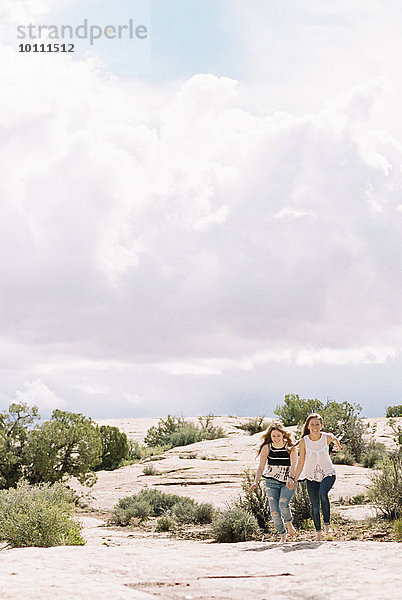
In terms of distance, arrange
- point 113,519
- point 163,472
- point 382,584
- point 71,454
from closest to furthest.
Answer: point 382,584 < point 113,519 < point 71,454 < point 163,472

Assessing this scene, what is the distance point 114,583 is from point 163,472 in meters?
16.9

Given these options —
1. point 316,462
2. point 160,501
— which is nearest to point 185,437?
point 160,501

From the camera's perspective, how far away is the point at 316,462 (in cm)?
1001

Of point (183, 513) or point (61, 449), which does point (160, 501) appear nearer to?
point (183, 513)

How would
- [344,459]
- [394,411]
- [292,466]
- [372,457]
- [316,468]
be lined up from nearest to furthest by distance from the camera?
[316,468] → [292,466] → [372,457] → [344,459] → [394,411]

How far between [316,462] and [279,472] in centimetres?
61

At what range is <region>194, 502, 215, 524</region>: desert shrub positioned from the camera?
48.3 feet

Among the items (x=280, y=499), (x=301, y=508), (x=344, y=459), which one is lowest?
(x=301, y=508)

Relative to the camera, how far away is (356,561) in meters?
6.73

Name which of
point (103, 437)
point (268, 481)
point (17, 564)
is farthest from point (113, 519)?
point (103, 437)

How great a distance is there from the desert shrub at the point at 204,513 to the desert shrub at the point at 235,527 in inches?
89.1

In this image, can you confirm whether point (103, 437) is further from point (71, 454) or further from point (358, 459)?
Result: point (358, 459)

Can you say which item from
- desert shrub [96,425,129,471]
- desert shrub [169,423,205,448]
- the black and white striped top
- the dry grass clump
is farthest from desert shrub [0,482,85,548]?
desert shrub [169,423,205,448]

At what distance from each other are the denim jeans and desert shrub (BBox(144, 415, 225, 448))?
2170 centimetres
